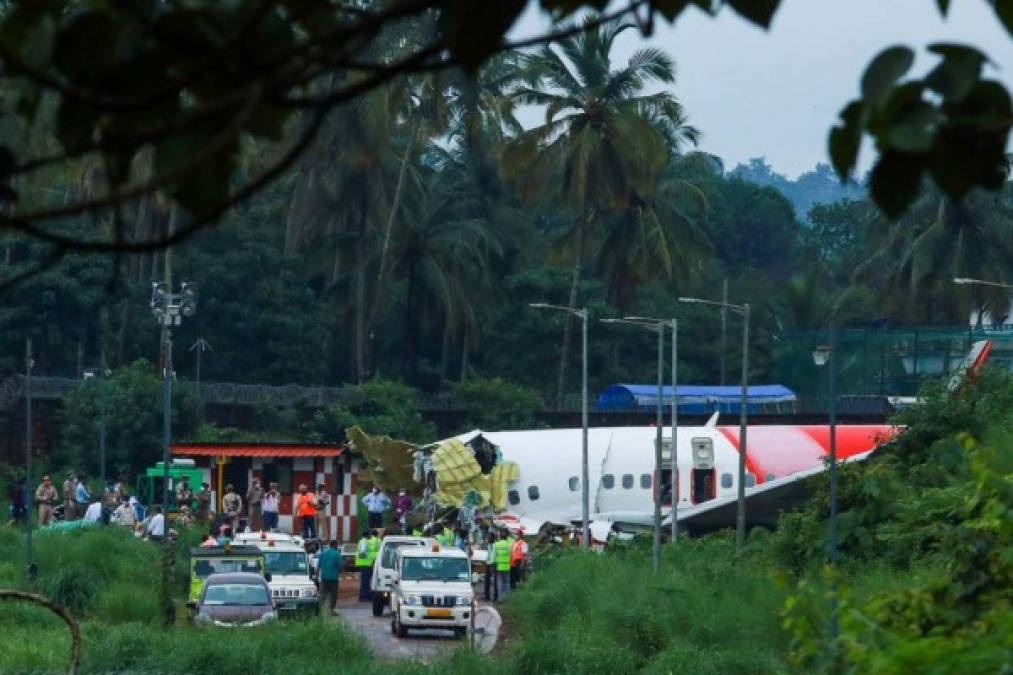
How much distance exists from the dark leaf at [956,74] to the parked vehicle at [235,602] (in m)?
27.3

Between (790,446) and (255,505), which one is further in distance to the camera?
(255,505)

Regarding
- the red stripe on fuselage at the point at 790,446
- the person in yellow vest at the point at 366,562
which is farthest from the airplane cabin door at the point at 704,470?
the person in yellow vest at the point at 366,562

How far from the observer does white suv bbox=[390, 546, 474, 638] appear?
33.3m

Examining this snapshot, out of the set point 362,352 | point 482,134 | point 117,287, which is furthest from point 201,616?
point 482,134

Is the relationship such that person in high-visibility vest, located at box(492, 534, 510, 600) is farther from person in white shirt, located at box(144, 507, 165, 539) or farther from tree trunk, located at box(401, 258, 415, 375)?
tree trunk, located at box(401, 258, 415, 375)

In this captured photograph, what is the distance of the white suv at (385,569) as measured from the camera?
3766cm

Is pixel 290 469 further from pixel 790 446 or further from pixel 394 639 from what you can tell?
pixel 394 639

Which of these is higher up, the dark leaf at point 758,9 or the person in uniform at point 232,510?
the dark leaf at point 758,9

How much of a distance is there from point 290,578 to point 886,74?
31.7m

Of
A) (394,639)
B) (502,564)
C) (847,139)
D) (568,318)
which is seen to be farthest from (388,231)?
(847,139)

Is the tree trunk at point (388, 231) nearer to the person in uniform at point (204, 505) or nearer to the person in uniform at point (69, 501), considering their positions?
the person in uniform at point (204, 505)

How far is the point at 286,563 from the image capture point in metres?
35.2

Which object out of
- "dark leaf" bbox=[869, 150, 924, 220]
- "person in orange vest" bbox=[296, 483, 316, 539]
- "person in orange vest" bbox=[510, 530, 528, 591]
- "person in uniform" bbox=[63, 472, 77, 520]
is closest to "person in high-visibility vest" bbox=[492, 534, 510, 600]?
"person in orange vest" bbox=[510, 530, 528, 591]

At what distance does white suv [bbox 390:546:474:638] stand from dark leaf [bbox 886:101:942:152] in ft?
97.6
